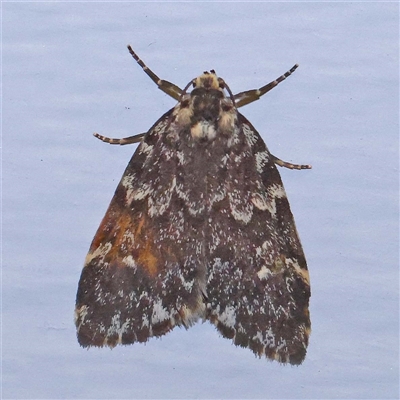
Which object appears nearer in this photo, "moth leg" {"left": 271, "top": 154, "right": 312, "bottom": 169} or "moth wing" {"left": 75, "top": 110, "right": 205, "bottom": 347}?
"moth wing" {"left": 75, "top": 110, "right": 205, "bottom": 347}

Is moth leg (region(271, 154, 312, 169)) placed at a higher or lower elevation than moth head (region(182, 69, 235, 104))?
lower

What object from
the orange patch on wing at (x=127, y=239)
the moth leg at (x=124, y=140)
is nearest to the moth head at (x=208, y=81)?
the moth leg at (x=124, y=140)

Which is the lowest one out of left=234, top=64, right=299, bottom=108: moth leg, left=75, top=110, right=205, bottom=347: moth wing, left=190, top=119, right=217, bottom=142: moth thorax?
left=75, top=110, right=205, bottom=347: moth wing

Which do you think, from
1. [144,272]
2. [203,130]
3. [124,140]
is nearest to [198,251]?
[144,272]

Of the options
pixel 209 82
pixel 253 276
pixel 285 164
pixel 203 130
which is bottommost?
pixel 253 276

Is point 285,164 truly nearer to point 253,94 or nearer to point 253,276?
point 253,94

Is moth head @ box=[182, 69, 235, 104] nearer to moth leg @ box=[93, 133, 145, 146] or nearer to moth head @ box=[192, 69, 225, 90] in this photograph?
moth head @ box=[192, 69, 225, 90]

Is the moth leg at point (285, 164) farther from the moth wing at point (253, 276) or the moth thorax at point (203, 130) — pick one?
the moth thorax at point (203, 130)

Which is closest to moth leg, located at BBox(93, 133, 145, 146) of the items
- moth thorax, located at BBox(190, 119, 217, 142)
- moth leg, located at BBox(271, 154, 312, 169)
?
moth thorax, located at BBox(190, 119, 217, 142)
